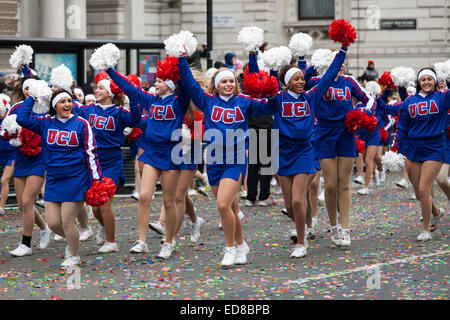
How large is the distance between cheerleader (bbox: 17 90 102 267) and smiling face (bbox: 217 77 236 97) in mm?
1292

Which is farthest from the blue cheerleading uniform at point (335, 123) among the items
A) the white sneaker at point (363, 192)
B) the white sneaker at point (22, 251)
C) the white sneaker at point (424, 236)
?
the white sneaker at point (363, 192)

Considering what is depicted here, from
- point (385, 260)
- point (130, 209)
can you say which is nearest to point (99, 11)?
point (130, 209)

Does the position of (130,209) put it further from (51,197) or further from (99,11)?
(99,11)

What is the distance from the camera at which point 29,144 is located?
10.4m

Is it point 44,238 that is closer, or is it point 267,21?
point 44,238

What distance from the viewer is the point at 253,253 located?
9727 mm

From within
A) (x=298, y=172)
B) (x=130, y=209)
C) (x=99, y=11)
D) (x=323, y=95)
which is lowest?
(x=130, y=209)

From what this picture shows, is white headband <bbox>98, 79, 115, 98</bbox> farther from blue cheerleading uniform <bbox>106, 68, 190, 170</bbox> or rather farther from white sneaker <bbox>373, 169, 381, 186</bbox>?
white sneaker <bbox>373, 169, 381, 186</bbox>

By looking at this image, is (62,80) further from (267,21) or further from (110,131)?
(267,21)

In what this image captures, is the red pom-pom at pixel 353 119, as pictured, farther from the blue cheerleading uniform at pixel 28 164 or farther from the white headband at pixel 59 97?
the blue cheerleading uniform at pixel 28 164

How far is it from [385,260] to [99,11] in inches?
1013

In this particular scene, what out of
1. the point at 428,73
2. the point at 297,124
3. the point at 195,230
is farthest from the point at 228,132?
the point at 428,73

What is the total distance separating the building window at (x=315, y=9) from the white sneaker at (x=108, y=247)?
934 inches

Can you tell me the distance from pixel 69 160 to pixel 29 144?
1.63m
